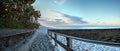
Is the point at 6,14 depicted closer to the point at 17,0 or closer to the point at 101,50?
the point at 17,0

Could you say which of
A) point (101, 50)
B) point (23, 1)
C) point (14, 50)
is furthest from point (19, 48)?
point (23, 1)

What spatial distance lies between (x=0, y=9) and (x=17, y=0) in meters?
8.48

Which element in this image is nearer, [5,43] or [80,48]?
[5,43]

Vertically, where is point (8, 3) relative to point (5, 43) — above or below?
above

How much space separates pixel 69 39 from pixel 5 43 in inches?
94.5

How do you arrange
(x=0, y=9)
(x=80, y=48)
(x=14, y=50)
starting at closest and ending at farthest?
(x=14, y=50) < (x=80, y=48) < (x=0, y=9)

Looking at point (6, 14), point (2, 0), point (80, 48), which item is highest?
point (2, 0)

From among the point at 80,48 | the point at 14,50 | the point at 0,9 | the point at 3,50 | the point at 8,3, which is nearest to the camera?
the point at 3,50

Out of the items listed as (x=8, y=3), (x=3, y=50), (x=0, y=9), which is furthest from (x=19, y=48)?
(x=8, y=3)

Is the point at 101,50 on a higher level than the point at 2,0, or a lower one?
lower

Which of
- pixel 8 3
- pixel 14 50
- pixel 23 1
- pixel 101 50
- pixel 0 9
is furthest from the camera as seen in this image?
pixel 23 1

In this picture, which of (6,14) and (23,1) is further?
(23,1)

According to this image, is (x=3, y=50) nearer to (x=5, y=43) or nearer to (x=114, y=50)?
(x=5, y=43)

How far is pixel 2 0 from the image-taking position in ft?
89.1
